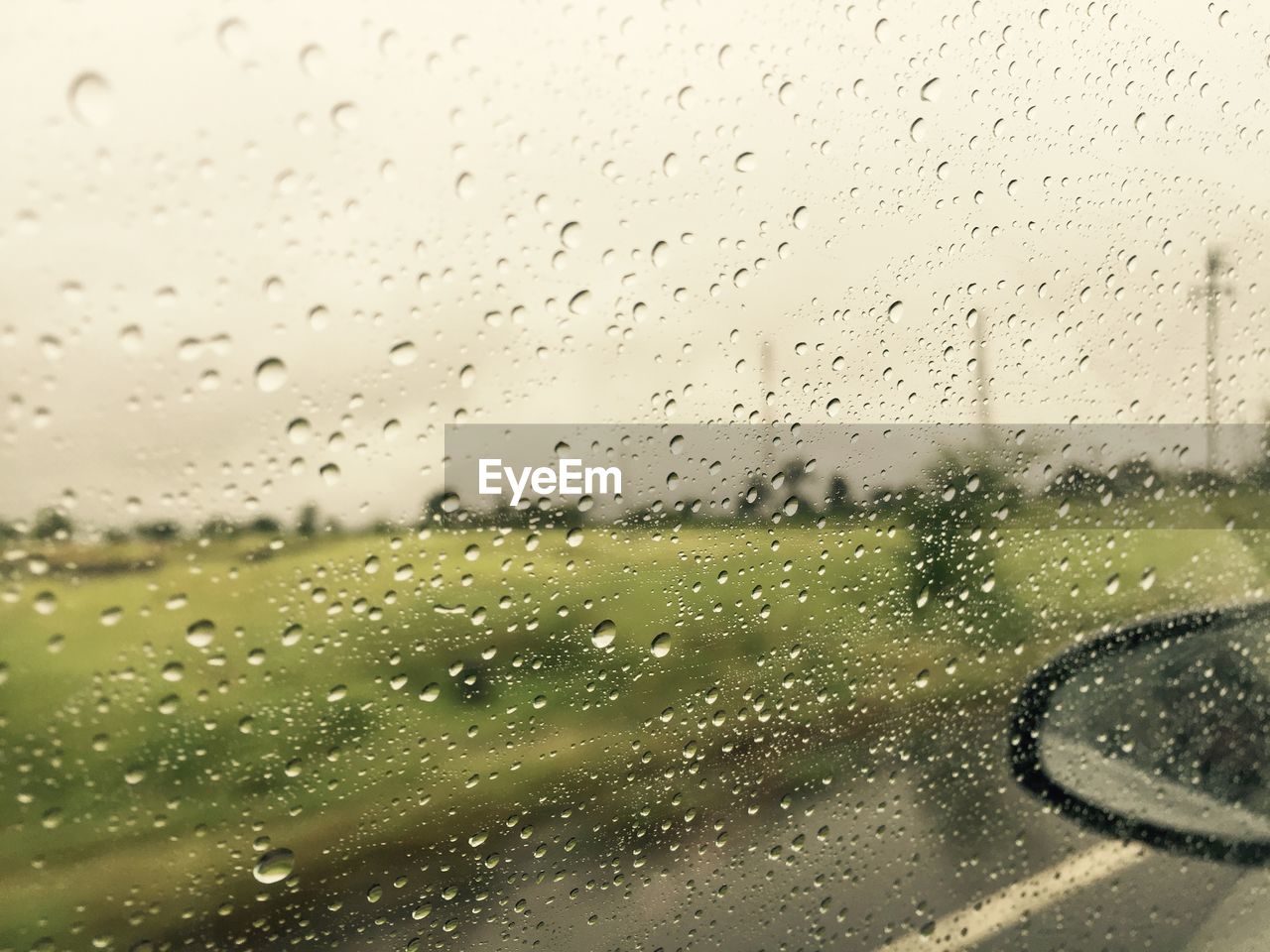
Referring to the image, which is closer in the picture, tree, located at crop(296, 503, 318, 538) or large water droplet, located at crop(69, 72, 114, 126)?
large water droplet, located at crop(69, 72, 114, 126)

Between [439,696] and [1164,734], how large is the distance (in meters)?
1.45

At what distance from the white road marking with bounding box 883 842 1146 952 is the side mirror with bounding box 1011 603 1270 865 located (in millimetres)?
52

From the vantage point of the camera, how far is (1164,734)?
166 cm

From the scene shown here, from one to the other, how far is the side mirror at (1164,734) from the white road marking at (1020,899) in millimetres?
52

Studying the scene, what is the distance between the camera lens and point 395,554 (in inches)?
42.2

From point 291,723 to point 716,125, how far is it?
983 mm

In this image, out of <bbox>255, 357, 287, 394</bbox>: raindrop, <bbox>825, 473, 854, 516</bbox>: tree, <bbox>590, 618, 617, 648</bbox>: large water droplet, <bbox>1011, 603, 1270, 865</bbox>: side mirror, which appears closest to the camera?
<bbox>255, 357, 287, 394</bbox>: raindrop

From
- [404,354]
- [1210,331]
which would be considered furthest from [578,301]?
[1210,331]

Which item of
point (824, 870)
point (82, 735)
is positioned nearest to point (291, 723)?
point (82, 735)

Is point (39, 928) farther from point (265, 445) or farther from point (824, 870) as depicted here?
point (824, 870)

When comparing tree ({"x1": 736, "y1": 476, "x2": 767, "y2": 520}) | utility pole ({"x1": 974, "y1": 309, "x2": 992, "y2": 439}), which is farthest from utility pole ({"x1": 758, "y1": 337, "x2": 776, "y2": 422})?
utility pole ({"x1": 974, "y1": 309, "x2": 992, "y2": 439})

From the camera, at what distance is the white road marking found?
4.63ft

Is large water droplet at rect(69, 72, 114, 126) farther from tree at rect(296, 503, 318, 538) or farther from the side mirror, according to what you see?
the side mirror

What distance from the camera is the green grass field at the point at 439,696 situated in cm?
87
